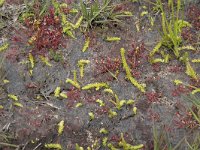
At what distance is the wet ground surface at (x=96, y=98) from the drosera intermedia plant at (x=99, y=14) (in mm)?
119

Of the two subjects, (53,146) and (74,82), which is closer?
(53,146)

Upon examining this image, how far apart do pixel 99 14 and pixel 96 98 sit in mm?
1298

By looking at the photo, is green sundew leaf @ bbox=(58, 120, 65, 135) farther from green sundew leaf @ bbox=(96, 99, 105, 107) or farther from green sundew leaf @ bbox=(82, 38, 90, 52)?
green sundew leaf @ bbox=(82, 38, 90, 52)

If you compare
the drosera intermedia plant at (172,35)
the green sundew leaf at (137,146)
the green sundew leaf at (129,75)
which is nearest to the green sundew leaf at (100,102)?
the green sundew leaf at (129,75)

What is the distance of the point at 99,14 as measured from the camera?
5230 millimetres

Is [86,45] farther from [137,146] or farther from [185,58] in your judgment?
[137,146]

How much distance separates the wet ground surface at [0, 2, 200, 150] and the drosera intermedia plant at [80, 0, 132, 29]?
0.12 meters

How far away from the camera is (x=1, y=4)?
17.9 ft

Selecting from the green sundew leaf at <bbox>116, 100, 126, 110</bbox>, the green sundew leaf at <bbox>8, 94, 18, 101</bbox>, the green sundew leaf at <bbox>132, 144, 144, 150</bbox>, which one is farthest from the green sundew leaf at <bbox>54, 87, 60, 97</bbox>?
the green sundew leaf at <bbox>132, 144, 144, 150</bbox>

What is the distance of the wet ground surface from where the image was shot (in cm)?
438

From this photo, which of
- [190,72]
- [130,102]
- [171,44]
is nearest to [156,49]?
[171,44]

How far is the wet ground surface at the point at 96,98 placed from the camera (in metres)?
4.38

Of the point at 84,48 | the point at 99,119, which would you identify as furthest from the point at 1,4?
the point at 99,119

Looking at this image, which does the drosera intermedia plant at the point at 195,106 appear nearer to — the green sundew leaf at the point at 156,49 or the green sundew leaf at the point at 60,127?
the green sundew leaf at the point at 156,49
